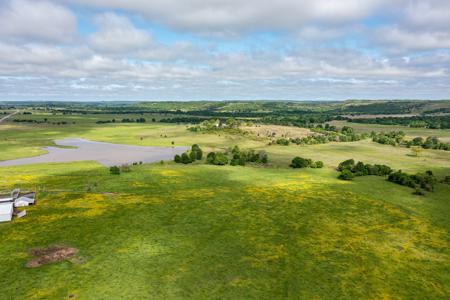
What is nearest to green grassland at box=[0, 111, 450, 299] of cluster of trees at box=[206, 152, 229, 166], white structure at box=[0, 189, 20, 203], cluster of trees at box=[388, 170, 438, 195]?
cluster of trees at box=[388, 170, 438, 195]

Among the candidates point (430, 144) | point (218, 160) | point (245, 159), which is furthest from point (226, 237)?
point (430, 144)

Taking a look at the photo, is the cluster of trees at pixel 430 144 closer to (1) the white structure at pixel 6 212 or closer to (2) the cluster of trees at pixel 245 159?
(2) the cluster of trees at pixel 245 159

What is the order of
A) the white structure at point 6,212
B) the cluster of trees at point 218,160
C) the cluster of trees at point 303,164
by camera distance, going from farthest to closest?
the cluster of trees at point 218,160 → the cluster of trees at point 303,164 → the white structure at point 6,212

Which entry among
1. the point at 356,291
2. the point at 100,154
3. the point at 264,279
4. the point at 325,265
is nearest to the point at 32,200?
the point at 264,279

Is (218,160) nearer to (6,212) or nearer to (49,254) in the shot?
(6,212)

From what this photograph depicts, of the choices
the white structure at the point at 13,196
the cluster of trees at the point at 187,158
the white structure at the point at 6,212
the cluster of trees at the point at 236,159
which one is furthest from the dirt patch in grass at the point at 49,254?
the cluster of trees at the point at 187,158
